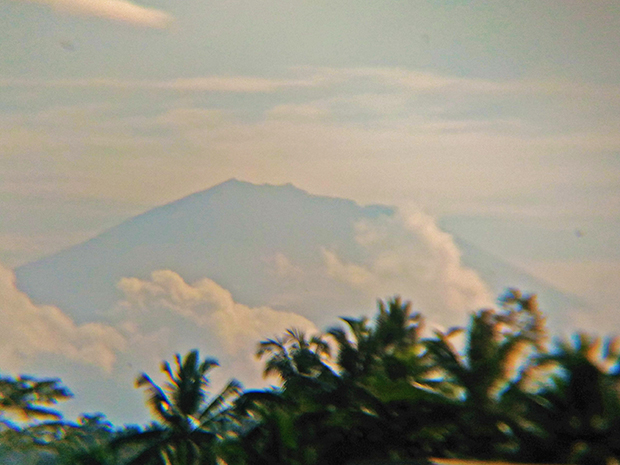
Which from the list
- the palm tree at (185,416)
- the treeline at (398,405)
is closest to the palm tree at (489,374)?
the treeline at (398,405)

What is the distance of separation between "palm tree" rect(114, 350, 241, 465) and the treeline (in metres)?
0.04

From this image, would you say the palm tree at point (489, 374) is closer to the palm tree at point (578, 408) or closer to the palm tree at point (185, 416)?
the palm tree at point (578, 408)

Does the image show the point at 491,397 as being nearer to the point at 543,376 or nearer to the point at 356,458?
the point at 543,376

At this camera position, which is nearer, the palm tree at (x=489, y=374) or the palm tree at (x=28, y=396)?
the palm tree at (x=489, y=374)

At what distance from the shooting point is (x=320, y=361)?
23016 mm

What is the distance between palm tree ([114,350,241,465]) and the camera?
23.2 metres

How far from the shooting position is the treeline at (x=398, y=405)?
13750 mm

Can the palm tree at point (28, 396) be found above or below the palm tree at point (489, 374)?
above

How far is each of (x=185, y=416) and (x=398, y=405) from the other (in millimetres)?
9736

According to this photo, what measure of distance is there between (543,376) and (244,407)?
1153 centimetres

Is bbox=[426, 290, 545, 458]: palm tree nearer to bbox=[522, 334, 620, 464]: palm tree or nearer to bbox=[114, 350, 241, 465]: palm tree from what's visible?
bbox=[522, 334, 620, 464]: palm tree

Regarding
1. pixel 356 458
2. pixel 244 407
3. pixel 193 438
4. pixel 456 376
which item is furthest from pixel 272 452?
pixel 193 438

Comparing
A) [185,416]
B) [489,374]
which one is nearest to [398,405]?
[489,374]

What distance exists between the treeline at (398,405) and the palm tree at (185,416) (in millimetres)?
37
